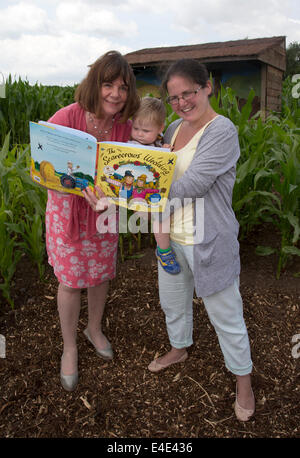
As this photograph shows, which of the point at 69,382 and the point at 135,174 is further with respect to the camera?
the point at 69,382

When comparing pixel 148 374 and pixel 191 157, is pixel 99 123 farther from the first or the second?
pixel 148 374

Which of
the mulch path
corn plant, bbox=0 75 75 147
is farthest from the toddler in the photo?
corn plant, bbox=0 75 75 147

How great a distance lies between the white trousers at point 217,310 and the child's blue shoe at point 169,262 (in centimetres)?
2

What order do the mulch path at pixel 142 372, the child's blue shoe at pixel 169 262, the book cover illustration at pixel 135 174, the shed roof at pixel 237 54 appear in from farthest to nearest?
the shed roof at pixel 237 54
the mulch path at pixel 142 372
the child's blue shoe at pixel 169 262
the book cover illustration at pixel 135 174

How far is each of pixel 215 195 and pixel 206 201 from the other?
36 mm

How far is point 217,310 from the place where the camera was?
4.47 feet

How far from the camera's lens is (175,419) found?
1577 mm

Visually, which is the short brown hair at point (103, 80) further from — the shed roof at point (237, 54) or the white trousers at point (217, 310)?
the shed roof at point (237, 54)

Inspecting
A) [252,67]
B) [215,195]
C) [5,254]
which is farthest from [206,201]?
[252,67]

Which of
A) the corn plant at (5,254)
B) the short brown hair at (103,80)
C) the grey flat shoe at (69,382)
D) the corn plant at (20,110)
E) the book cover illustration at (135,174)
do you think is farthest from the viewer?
the corn plant at (20,110)

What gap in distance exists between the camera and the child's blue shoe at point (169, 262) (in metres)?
1.41

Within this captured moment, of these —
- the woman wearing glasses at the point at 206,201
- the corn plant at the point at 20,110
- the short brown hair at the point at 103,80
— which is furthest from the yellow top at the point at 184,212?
the corn plant at the point at 20,110

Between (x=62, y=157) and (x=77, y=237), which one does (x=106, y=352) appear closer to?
(x=77, y=237)

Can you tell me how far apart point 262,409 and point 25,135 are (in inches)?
202
